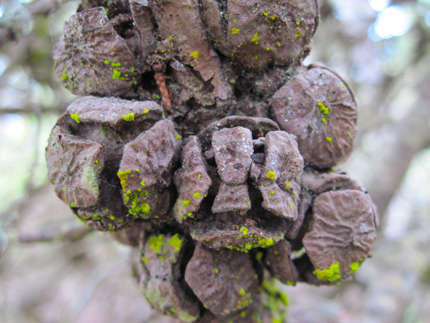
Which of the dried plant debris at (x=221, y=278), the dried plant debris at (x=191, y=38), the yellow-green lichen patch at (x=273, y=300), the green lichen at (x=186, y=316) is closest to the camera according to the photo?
the dried plant debris at (x=191, y=38)

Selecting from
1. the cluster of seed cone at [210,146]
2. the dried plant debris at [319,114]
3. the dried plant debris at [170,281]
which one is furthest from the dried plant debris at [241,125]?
the dried plant debris at [170,281]

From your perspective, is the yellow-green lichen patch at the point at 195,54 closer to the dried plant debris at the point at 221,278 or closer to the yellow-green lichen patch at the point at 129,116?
the yellow-green lichen patch at the point at 129,116

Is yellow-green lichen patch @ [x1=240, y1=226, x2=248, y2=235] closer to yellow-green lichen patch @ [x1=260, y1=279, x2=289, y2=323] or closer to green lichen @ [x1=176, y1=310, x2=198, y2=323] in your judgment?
green lichen @ [x1=176, y1=310, x2=198, y2=323]

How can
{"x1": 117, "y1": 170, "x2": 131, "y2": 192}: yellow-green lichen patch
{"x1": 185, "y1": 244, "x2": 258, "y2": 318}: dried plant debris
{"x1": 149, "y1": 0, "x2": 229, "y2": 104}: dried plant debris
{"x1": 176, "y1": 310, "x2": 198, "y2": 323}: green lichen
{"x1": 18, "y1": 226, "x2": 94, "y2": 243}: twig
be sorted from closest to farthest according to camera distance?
{"x1": 117, "y1": 170, "x2": 131, "y2": 192}: yellow-green lichen patch, {"x1": 149, "y1": 0, "x2": 229, "y2": 104}: dried plant debris, {"x1": 185, "y1": 244, "x2": 258, "y2": 318}: dried plant debris, {"x1": 176, "y1": 310, "x2": 198, "y2": 323}: green lichen, {"x1": 18, "y1": 226, "x2": 94, "y2": 243}: twig

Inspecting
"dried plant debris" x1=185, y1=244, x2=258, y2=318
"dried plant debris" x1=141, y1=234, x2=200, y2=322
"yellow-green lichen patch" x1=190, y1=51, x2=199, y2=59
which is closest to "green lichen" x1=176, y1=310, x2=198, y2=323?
"dried plant debris" x1=141, y1=234, x2=200, y2=322

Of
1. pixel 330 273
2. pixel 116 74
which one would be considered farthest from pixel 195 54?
pixel 330 273

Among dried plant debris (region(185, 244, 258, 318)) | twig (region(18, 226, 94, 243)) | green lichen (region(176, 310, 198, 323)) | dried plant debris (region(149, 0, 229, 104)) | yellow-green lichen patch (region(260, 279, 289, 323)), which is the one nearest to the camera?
dried plant debris (region(149, 0, 229, 104))
